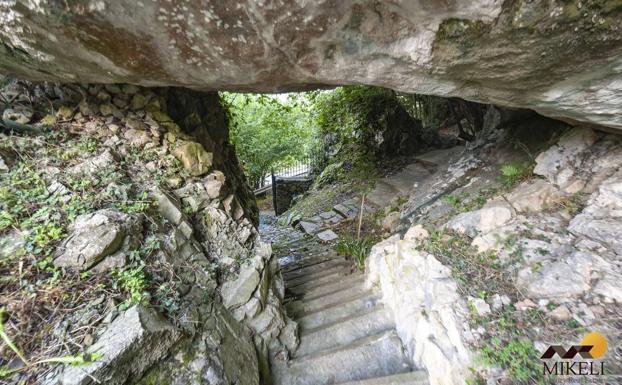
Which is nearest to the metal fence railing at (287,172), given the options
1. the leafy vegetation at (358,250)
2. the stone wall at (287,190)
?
the stone wall at (287,190)

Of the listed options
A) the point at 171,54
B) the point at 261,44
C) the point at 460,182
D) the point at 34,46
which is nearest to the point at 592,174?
the point at 460,182

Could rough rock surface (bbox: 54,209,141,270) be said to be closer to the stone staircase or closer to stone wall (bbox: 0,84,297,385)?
stone wall (bbox: 0,84,297,385)

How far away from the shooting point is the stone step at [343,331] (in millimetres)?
2555

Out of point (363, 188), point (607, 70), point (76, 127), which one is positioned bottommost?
point (363, 188)

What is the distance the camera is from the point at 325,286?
3.56 m

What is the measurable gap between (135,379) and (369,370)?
184cm

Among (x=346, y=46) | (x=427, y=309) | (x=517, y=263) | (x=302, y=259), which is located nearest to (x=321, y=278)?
(x=302, y=259)

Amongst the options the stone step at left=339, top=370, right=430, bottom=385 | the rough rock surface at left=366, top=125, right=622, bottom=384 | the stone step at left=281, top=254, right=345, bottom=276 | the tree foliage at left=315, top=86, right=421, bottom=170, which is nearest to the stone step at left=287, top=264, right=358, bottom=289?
the stone step at left=281, top=254, right=345, bottom=276

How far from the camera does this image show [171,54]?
73.2 inches

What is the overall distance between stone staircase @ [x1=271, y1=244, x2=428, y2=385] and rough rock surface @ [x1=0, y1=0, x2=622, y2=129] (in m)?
2.35

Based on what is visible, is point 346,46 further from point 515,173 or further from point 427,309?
point 515,173

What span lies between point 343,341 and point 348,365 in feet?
0.83

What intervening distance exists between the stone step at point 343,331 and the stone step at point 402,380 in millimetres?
432

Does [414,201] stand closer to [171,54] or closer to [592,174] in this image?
[592,174]
